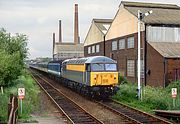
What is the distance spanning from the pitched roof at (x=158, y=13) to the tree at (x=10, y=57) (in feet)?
41.3

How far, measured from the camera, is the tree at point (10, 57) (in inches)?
863

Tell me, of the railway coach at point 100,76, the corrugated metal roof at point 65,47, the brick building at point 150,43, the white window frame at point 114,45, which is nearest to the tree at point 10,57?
the railway coach at point 100,76

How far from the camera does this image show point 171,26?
121 feet

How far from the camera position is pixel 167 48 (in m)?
34.6

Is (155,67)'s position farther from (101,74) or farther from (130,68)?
(101,74)

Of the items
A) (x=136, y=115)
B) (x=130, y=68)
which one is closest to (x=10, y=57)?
(x=136, y=115)

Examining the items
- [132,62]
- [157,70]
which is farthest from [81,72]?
[132,62]

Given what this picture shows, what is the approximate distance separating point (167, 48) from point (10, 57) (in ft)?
55.9

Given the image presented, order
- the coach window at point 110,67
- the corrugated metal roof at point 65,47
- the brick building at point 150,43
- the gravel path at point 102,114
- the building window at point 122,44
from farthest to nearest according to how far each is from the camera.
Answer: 1. the corrugated metal roof at point 65,47
2. the building window at point 122,44
3. the brick building at point 150,43
4. the coach window at point 110,67
5. the gravel path at point 102,114

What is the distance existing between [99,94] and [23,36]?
1375cm

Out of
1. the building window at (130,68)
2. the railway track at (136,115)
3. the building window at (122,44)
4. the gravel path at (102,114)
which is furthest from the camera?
the building window at (122,44)

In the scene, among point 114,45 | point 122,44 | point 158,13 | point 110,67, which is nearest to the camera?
point 110,67

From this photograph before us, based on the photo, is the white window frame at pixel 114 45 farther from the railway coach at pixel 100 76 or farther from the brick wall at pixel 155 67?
the railway coach at pixel 100 76

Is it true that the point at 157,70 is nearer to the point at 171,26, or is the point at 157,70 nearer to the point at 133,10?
the point at 171,26
